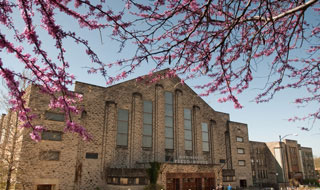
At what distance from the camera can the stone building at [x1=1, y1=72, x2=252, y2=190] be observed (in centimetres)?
2211

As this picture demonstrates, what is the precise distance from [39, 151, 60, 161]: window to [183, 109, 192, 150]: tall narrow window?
1601 centimetres

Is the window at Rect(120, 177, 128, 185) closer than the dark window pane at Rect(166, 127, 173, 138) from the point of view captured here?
Yes

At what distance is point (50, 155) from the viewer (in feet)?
72.3

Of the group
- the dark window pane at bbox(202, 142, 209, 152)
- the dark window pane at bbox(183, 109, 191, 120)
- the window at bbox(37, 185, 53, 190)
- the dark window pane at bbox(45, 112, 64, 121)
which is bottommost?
the window at bbox(37, 185, 53, 190)

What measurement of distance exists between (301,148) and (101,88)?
181 feet

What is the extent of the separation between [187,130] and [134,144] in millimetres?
8492

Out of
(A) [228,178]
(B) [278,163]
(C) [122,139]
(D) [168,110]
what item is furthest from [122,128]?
(B) [278,163]

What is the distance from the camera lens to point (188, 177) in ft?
90.5

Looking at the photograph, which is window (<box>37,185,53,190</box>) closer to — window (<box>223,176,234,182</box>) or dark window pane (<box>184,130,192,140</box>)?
dark window pane (<box>184,130,192,140</box>)

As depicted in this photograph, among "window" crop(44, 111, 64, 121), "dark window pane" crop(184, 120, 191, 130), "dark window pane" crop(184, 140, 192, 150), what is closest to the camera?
"window" crop(44, 111, 64, 121)

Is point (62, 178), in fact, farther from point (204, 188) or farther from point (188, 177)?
point (204, 188)

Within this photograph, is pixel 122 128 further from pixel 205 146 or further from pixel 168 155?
pixel 205 146

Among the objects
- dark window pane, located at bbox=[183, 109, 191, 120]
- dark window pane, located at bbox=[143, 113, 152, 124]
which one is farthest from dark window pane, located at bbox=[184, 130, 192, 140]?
dark window pane, located at bbox=[143, 113, 152, 124]

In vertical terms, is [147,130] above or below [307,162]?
above
